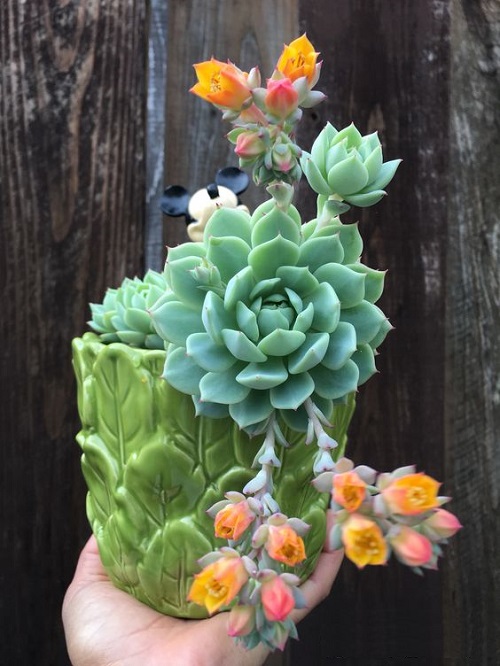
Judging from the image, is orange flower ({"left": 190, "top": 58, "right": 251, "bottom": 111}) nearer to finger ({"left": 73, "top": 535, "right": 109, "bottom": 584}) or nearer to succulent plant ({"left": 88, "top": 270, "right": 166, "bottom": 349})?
succulent plant ({"left": 88, "top": 270, "right": 166, "bottom": 349})

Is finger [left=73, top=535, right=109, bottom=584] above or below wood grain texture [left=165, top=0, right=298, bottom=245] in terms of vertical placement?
below

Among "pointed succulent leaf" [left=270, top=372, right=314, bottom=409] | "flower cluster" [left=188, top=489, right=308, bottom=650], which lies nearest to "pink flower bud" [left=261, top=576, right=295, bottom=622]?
"flower cluster" [left=188, top=489, right=308, bottom=650]

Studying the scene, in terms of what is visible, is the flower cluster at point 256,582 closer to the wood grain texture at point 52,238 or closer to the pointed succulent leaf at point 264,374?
the pointed succulent leaf at point 264,374

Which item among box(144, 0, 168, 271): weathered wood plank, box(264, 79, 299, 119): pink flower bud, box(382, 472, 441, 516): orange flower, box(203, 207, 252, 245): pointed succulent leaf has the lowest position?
box(382, 472, 441, 516): orange flower

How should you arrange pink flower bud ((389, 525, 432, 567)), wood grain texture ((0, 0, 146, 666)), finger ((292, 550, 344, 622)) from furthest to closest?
wood grain texture ((0, 0, 146, 666)) → finger ((292, 550, 344, 622)) → pink flower bud ((389, 525, 432, 567))

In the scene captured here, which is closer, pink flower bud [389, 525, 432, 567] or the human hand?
pink flower bud [389, 525, 432, 567]

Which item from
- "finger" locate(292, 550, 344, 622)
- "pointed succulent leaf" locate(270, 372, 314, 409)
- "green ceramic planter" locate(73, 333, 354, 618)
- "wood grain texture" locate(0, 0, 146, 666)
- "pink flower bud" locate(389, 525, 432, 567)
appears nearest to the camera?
"pink flower bud" locate(389, 525, 432, 567)

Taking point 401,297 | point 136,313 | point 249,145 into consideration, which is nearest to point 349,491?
point 249,145
